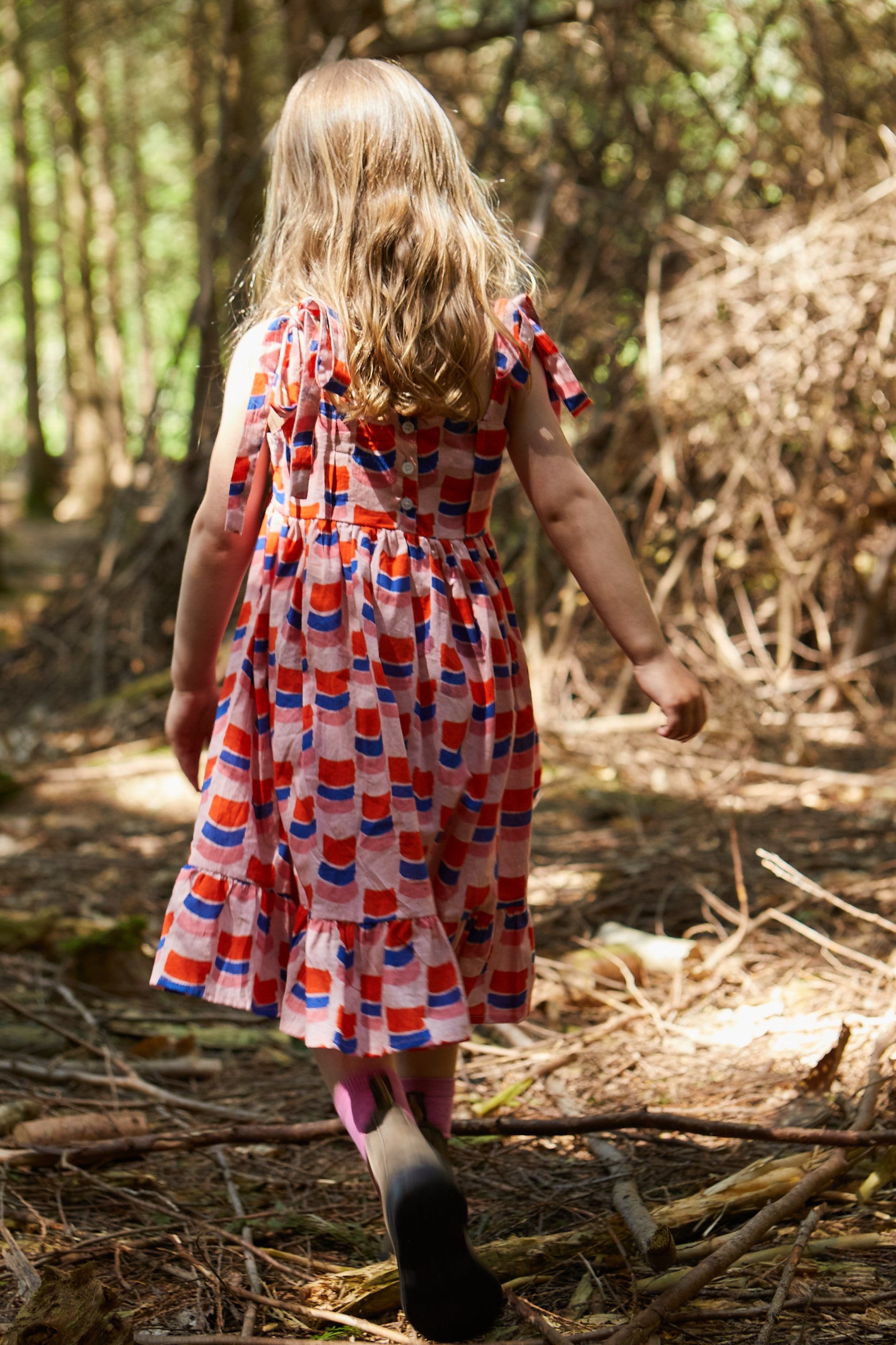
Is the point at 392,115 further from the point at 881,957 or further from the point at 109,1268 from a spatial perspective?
the point at 881,957

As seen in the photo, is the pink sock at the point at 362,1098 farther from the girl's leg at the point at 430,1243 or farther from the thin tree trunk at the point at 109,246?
the thin tree trunk at the point at 109,246

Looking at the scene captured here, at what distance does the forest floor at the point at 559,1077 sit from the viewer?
1.41 metres

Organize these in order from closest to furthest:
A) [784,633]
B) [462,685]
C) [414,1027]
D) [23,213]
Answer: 1. [414,1027]
2. [462,685]
3. [784,633]
4. [23,213]

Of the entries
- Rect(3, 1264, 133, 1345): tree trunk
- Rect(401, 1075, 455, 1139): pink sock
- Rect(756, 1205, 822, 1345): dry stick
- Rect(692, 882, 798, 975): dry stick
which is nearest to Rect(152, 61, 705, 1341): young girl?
Rect(401, 1075, 455, 1139): pink sock

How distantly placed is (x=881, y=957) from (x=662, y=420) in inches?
99.6

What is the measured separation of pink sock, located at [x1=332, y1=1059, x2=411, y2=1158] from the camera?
143cm

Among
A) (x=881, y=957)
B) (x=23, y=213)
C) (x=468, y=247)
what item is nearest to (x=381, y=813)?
(x=468, y=247)

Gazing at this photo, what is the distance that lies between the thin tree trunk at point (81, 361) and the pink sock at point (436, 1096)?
32.0 ft

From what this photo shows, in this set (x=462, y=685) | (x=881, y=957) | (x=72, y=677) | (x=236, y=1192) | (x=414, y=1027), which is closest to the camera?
(x=414, y=1027)

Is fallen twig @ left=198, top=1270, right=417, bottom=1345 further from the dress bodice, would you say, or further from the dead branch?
the dress bodice

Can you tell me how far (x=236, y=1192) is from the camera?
1.72 m

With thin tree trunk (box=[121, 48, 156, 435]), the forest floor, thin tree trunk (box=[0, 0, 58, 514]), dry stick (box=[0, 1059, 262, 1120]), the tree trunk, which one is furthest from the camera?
thin tree trunk (box=[121, 48, 156, 435])

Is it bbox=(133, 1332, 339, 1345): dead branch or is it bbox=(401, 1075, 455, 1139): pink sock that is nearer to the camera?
bbox=(133, 1332, 339, 1345): dead branch

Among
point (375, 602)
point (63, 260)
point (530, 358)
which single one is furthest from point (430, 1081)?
point (63, 260)
